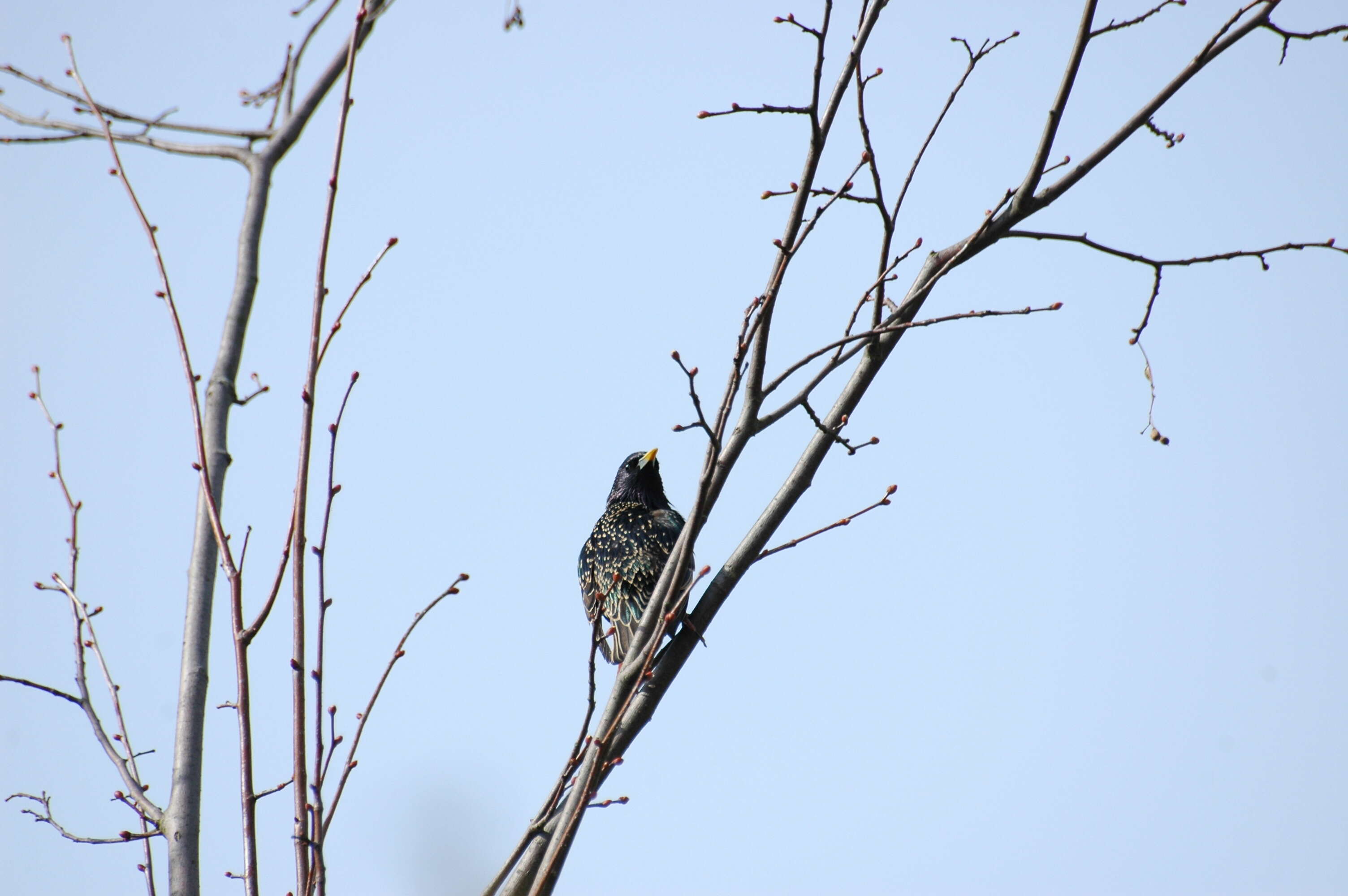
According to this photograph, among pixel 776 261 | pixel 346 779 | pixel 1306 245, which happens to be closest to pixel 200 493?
pixel 346 779

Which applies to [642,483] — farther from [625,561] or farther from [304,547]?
[304,547]

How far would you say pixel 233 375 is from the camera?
3.64 m

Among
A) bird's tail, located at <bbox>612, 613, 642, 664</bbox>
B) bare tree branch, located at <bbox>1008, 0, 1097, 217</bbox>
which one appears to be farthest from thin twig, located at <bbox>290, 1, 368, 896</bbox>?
bird's tail, located at <bbox>612, 613, 642, 664</bbox>

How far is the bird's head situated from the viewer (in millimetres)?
7324

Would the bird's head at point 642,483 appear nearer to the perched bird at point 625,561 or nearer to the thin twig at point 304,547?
the perched bird at point 625,561

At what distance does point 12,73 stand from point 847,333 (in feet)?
10.9

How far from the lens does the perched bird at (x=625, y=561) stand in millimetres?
5609

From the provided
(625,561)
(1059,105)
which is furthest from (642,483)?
(1059,105)

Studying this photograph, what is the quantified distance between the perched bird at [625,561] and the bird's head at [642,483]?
14 centimetres

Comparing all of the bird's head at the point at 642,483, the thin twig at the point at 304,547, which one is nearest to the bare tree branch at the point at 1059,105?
the thin twig at the point at 304,547

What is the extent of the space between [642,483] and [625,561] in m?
1.53

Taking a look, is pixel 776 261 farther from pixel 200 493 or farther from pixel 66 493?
pixel 66 493

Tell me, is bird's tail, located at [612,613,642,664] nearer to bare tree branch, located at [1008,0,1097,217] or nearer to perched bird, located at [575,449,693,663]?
perched bird, located at [575,449,693,663]

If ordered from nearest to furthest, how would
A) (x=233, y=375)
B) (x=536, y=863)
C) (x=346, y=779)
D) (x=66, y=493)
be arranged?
1. (x=346, y=779)
2. (x=536, y=863)
3. (x=66, y=493)
4. (x=233, y=375)
